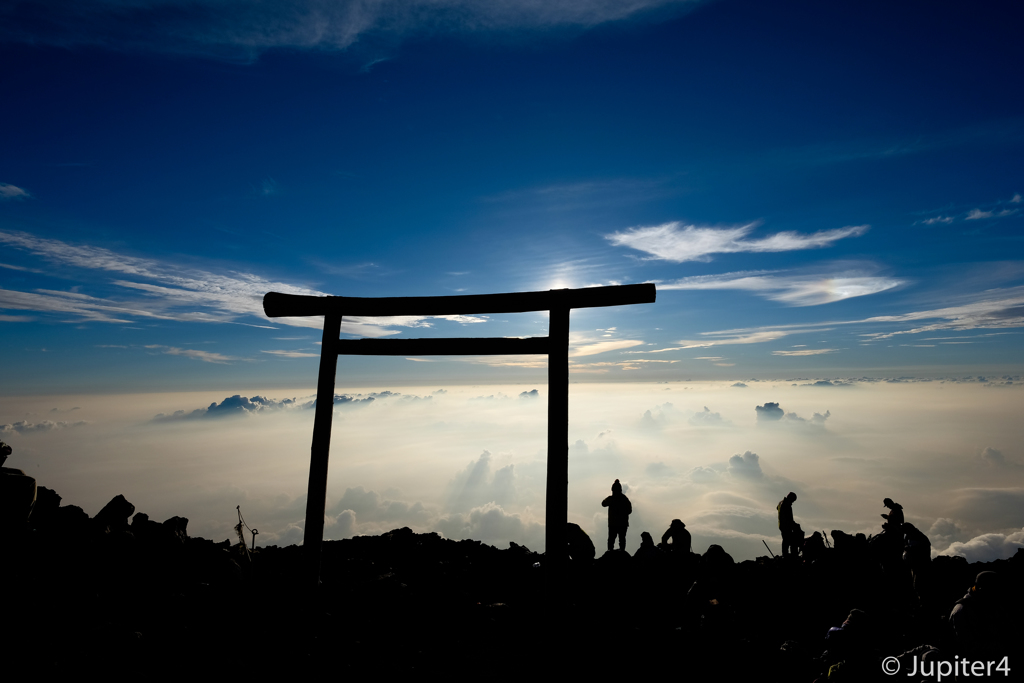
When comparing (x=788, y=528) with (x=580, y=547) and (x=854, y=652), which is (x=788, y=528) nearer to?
(x=580, y=547)

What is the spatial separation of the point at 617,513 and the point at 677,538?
1.58m

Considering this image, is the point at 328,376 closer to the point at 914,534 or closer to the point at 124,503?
the point at 124,503

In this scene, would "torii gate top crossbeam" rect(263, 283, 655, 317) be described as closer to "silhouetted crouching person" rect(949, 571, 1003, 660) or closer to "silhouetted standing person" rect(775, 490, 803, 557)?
"silhouetted crouching person" rect(949, 571, 1003, 660)

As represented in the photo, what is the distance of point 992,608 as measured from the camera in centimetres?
459

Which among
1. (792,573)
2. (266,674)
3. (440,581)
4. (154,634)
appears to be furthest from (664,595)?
(154,634)

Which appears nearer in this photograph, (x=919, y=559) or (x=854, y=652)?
(x=854, y=652)

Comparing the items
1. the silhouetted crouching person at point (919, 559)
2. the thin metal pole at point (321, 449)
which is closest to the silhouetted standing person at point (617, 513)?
the silhouetted crouching person at point (919, 559)

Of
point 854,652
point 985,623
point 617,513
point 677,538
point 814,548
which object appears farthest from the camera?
point 617,513

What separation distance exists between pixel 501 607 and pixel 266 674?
3524mm

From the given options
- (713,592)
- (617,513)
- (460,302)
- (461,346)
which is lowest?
(713,592)

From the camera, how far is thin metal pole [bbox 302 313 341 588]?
24.1ft

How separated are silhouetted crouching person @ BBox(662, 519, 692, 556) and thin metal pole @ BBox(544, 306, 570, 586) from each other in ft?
15.0

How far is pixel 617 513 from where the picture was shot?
449 inches

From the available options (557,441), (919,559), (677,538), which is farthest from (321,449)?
(919,559)
